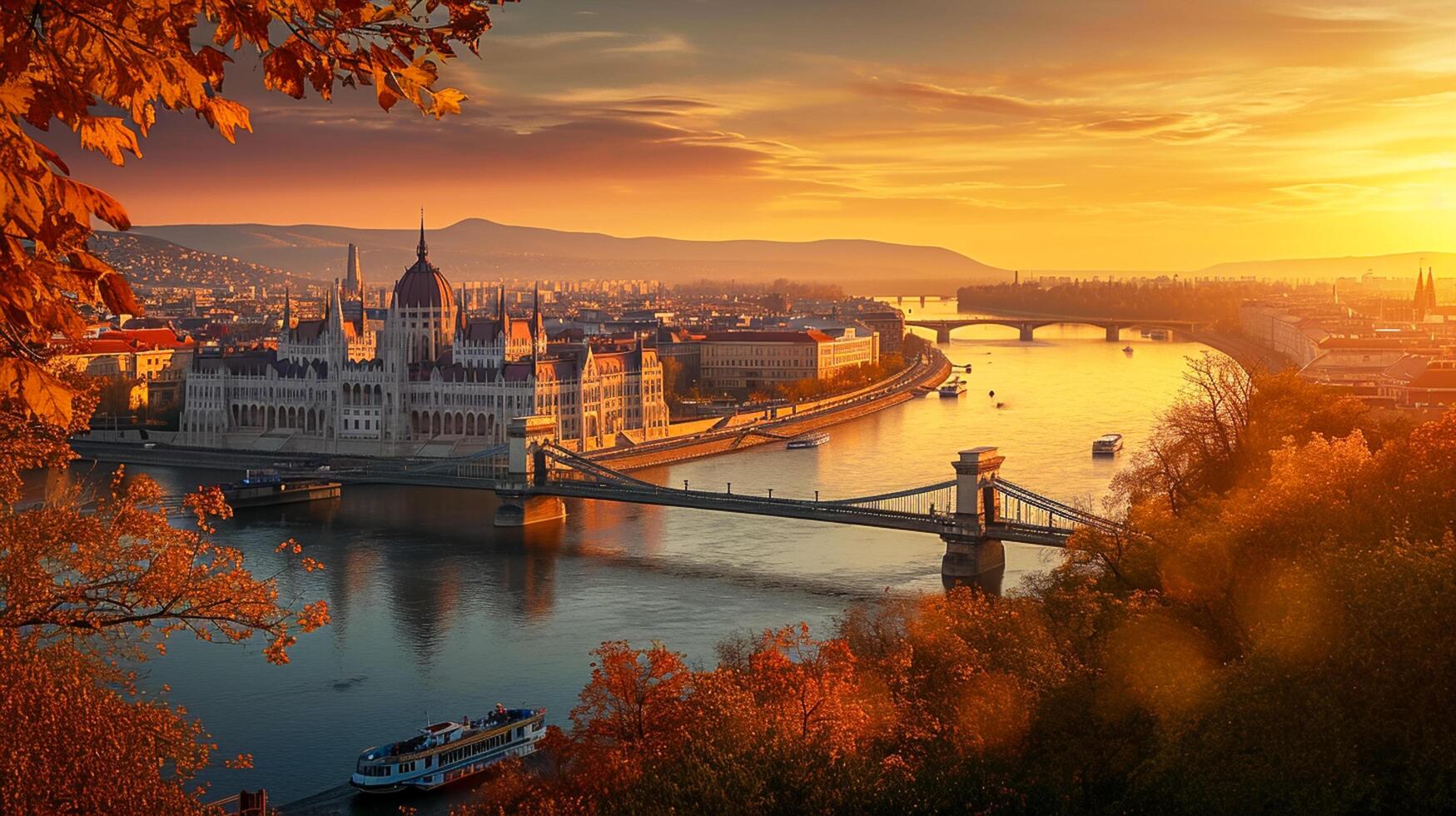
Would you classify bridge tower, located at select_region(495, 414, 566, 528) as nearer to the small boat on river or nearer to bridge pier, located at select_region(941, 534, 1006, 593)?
the small boat on river

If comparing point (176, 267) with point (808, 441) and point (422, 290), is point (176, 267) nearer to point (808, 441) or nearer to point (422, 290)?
point (422, 290)

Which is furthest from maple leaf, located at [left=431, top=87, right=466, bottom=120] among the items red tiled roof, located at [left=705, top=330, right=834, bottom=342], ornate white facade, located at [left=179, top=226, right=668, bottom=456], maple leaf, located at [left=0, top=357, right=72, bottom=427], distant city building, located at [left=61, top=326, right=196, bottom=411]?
red tiled roof, located at [left=705, top=330, right=834, bottom=342]

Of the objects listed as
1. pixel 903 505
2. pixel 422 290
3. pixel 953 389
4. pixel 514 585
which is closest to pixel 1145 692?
pixel 514 585

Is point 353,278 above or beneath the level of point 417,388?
above

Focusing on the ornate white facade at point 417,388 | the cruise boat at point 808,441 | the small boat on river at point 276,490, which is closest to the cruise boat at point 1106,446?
the cruise boat at point 808,441

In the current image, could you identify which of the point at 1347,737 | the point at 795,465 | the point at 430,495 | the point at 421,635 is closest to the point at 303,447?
the point at 430,495

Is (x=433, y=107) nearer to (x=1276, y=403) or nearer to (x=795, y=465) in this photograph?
(x=1276, y=403)
